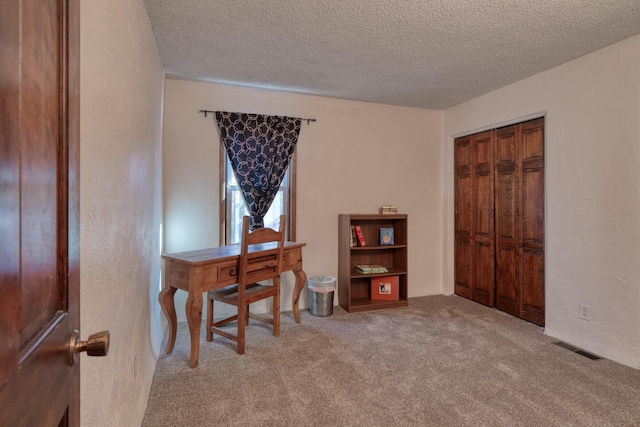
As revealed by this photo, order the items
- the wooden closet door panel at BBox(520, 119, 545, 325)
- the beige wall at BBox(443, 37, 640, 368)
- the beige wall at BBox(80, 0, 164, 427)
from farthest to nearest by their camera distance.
→ 1. the wooden closet door panel at BBox(520, 119, 545, 325)
2. the beige wall at BBox(443, 37, 640, 368)
3. the beige wall at BBox(80, 0, 164, 427)

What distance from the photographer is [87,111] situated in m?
0.98

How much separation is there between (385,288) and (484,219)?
1.40 metres

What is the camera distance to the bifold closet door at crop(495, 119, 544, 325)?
3.20 metres

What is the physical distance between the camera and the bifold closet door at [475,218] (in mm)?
3734

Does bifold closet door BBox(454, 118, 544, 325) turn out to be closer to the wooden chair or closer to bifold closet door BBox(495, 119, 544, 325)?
bifold closet door BBox(495, 119, 544, 325)

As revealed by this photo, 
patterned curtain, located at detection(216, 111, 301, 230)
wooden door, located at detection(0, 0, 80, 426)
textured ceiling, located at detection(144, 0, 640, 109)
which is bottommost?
wooden door, located at detection(0, 0, 80, 426)

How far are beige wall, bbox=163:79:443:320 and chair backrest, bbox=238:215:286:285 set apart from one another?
2.74 ft

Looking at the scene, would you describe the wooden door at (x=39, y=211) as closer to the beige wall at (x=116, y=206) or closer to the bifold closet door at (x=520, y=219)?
the beige wall at (x=116, y=206)

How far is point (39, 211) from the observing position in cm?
52

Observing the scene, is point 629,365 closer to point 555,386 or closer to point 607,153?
point 555,386

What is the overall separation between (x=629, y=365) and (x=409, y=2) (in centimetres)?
299

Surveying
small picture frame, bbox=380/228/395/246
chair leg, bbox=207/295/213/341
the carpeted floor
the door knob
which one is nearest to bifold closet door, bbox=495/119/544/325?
the carpeted floor

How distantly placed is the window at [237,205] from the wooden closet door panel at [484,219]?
218 centimetres

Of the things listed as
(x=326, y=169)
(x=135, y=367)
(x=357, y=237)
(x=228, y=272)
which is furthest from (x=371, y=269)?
(x=135, y=367)
